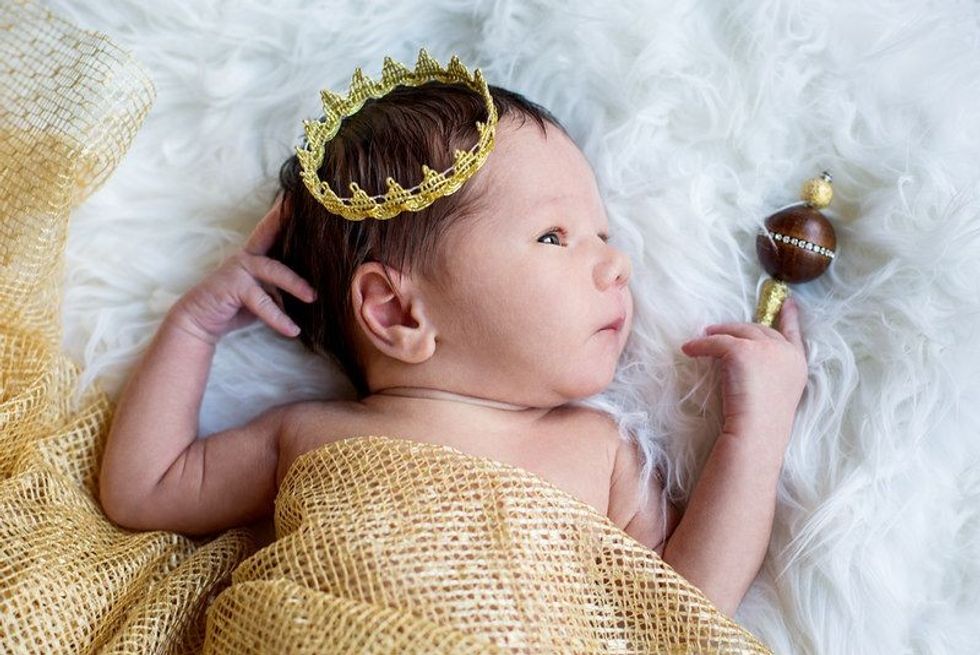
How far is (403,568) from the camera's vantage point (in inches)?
39.5

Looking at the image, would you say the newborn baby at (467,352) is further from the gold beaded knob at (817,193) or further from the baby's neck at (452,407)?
the gold beaded knob at (817,193)

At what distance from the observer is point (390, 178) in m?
1.13

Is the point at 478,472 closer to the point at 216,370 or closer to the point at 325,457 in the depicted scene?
the point at 325,457

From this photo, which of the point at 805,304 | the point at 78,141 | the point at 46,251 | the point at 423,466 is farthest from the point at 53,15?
the point at 805,304

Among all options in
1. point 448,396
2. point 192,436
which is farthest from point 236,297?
point 448,396

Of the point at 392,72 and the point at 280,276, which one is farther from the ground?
the point at 392,72

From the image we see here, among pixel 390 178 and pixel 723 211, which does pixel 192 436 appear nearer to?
pixel 390 178

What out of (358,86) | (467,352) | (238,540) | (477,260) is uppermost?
(358,86)

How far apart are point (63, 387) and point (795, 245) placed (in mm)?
836

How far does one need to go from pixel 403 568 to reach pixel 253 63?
69 cm

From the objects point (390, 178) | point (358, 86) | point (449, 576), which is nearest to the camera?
point (449, 576)

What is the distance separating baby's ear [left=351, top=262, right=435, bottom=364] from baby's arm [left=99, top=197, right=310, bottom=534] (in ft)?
0.28

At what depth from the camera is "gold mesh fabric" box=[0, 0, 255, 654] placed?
1106 mm

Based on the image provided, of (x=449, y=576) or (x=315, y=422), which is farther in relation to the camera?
(x=315, y=422)
